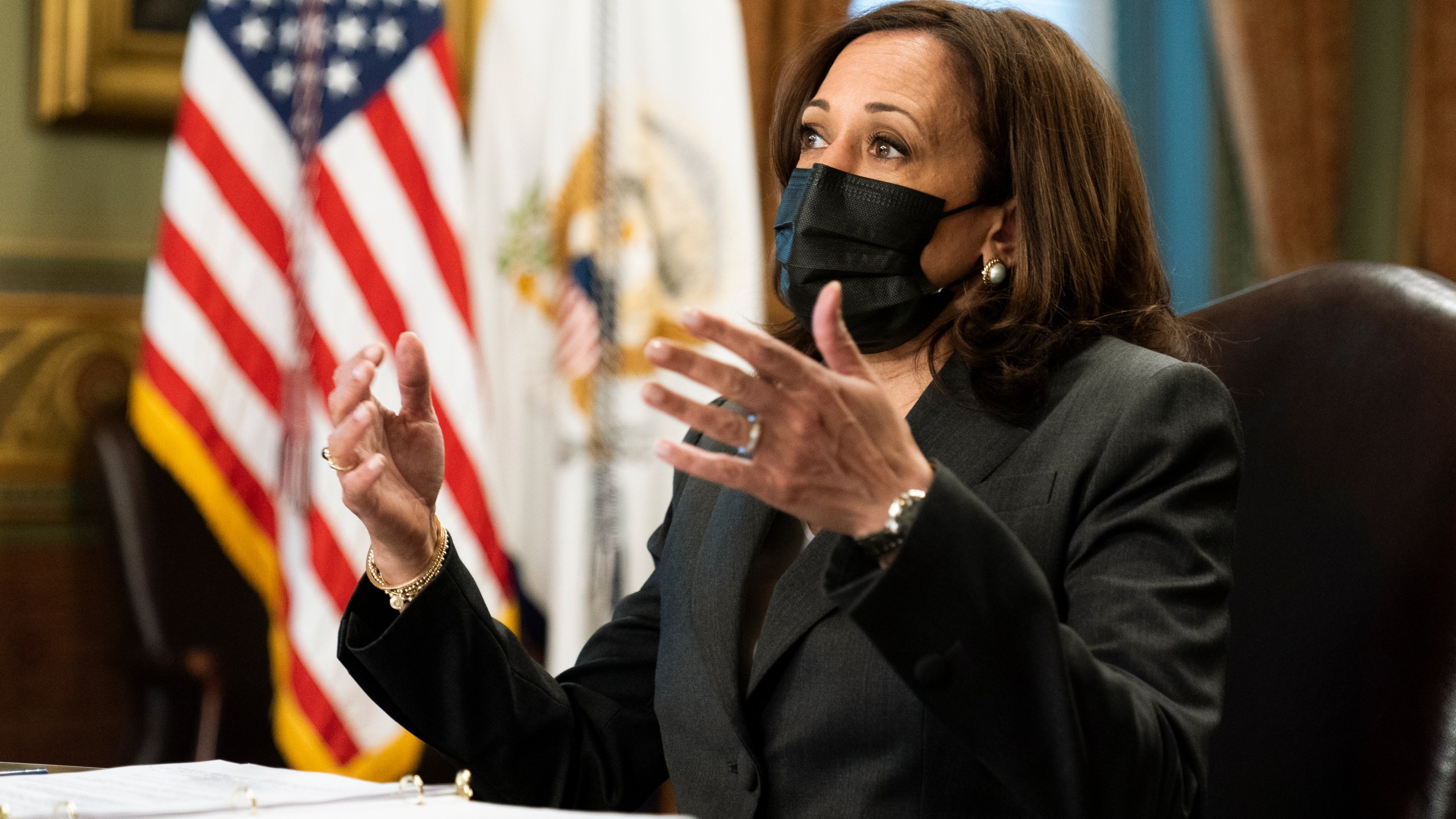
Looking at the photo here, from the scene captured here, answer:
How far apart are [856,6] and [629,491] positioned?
1.74 metres

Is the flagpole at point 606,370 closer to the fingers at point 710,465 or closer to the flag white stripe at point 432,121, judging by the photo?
the flag white stripe at point 432,121

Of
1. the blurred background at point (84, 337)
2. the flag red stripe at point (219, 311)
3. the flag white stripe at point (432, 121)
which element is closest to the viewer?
the flag red stripe at point (219, 311)

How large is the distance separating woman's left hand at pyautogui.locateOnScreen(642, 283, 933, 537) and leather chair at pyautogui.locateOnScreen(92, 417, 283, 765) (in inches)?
87.3

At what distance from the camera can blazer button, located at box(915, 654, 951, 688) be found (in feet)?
3.31

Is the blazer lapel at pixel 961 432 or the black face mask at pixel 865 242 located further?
the black face mask at pixel 865 242

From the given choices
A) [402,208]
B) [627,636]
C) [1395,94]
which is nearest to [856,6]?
[402,208]

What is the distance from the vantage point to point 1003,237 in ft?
5.22

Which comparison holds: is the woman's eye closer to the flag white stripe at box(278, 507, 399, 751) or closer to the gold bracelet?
the gold bracelet

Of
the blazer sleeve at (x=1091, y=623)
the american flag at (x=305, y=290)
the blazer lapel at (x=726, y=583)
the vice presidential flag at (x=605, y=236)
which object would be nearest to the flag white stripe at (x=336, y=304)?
the american flag at (x=305, y=290)

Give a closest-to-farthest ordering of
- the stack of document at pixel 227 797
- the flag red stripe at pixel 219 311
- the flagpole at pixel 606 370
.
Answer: the stack of document at pixel 227 797 → the flag red stripe at pixel 219 311 → the flagpole at pixel 606 370

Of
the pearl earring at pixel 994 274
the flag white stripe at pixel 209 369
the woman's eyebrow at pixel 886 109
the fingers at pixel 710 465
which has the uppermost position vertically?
the woman's eyebrow at pixel 886 109

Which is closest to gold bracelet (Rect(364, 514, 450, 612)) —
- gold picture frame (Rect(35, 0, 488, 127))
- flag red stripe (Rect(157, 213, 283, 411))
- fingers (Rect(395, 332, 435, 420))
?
fingers (Rect(395, 332, 435, 420))

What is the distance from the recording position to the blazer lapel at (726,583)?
1.41 metres

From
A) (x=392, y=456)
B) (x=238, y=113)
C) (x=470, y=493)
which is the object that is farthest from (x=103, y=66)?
(x=392, y=456)
